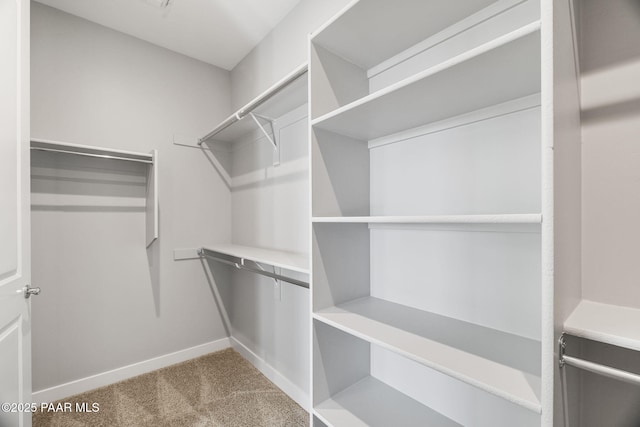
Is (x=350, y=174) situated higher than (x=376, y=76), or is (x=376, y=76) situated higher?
(x=376, y=76)

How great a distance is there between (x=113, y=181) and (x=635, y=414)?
8.97 feet

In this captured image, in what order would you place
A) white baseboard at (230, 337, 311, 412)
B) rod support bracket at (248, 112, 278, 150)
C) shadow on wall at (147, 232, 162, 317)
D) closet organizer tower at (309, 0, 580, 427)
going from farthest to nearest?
shadow on wall at (147, 232, 162, 317) → rod support bracket at (248, 112, 278, 150) → white baseboard at (230, 337, 311, 412) → closet organizer tower at (309, 0, 580, 427)

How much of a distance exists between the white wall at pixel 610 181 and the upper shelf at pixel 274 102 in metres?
0.97

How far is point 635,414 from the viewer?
0.65m

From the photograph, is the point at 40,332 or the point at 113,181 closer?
the point at 40,332

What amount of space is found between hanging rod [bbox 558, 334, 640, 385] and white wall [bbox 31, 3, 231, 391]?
239 centimetres

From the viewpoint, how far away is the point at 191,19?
6.26 ft

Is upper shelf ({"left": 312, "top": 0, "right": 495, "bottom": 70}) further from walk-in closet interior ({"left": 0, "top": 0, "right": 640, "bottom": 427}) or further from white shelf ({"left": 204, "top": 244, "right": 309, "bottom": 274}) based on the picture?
white shelf ({"left": 204, "top": 244, "right": 309, "bottom": 274})

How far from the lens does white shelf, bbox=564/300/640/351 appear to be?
0.54m

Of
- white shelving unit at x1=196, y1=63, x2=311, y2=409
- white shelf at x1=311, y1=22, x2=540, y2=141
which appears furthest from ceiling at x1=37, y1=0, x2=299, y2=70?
white shelf at x1=311, y1=22, x2=540, y2=141

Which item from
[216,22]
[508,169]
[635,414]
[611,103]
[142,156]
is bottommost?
[635,414]

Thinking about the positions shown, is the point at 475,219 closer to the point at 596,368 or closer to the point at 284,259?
the point at 596,368

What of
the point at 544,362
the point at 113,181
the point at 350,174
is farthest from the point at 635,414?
the point at 113,181

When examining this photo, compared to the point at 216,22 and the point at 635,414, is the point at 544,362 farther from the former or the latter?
the point at 216,22
